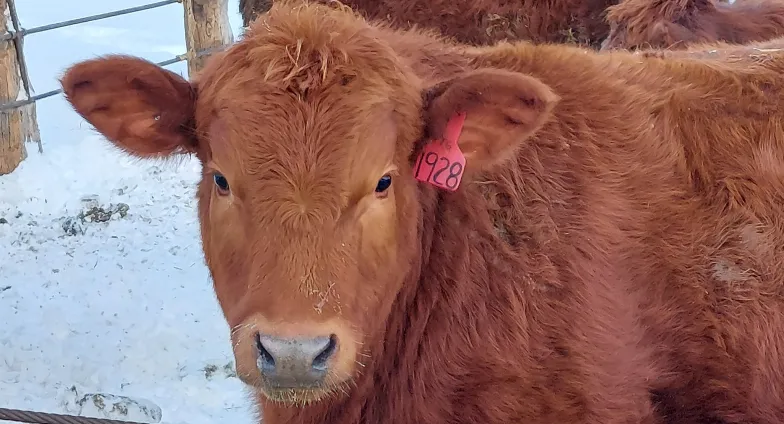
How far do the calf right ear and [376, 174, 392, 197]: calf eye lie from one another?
611 millimetres

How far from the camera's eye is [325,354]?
80.4 inches

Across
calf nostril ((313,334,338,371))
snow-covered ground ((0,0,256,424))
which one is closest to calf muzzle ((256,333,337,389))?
calf nostril ((313,334,338,371))

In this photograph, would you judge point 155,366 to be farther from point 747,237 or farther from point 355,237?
point 747,237

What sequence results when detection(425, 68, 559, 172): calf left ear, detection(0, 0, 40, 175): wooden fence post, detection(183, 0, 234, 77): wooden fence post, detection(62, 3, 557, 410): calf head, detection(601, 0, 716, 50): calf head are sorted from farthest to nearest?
detection(183, 0, 234, 77): wooden fence post → detection(0, 0, 40, 175): wooden fence post → detection(601, 0, 716, 50): calf head → detection(425, 68, 559, 172): calf left ear → detection(62, 3, 557, 410): calf head

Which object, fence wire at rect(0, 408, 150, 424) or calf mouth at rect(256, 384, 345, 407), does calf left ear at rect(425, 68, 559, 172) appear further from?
fence wire at rect(0, 408, 150, 424)

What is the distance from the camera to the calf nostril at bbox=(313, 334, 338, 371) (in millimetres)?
2018

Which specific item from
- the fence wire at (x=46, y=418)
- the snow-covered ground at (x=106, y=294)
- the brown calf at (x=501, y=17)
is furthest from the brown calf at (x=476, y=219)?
the brown calf at (x=501, y=17)

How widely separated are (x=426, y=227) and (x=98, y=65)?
42.3 inches

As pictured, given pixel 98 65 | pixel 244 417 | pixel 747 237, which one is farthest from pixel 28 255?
pixel 747 237

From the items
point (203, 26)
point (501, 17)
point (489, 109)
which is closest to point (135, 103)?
point (489, 109)

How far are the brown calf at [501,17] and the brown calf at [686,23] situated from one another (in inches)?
15.7

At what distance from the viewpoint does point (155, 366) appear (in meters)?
4.57

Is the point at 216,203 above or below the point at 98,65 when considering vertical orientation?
below

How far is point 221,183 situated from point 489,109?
79cm
